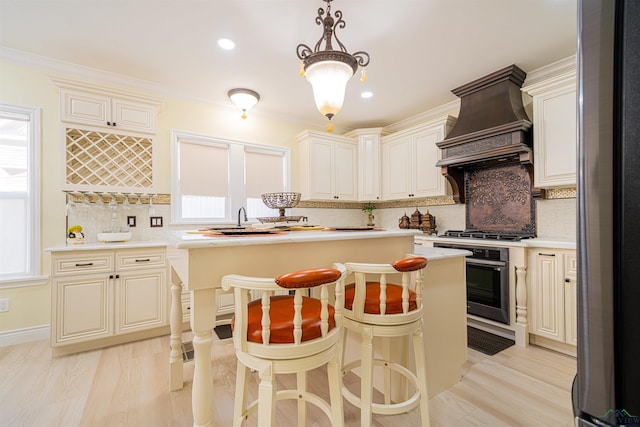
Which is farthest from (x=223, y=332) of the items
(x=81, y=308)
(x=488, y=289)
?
(x=488, y=289)

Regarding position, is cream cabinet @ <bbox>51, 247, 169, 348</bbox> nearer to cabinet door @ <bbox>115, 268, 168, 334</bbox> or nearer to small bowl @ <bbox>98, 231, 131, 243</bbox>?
cabinet door @ <bbox>115, 268, 168, 334</bbox>

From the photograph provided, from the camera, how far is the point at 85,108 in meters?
2.71

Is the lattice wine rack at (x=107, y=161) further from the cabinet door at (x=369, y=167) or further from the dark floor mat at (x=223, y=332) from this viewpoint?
the cabinet door at (x=369, y=167)

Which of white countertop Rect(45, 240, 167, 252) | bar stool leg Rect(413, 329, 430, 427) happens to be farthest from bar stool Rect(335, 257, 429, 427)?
white countertop Rect(45, 240, 167, 252)

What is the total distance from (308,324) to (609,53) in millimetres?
1022

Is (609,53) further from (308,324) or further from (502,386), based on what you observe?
(502,386)

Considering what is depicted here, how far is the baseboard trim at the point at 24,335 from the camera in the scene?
254 centimetres

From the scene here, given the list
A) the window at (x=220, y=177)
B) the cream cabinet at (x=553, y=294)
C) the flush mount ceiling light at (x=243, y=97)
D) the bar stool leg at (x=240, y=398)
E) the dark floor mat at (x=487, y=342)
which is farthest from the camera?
the window at (x=220, y=177)

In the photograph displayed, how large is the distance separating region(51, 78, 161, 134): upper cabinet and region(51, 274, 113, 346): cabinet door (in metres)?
1.53

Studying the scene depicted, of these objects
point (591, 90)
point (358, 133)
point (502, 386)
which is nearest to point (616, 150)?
point (591, 90)

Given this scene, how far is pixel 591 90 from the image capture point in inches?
13.3

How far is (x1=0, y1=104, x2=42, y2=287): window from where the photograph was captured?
8.66 ft

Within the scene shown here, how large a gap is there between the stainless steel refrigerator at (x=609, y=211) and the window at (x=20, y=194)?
12.7ft

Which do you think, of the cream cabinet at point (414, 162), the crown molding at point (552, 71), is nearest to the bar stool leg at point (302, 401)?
the cream cabinet at point (414, 162)
